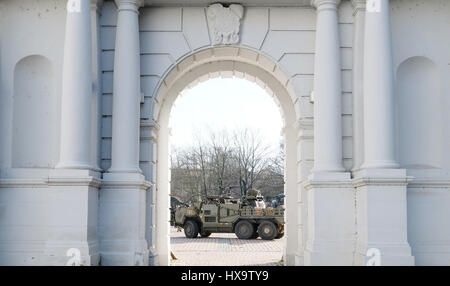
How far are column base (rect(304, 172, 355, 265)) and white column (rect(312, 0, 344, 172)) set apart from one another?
281 millimetres

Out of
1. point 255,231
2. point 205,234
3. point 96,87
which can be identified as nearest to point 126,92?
point 96,87

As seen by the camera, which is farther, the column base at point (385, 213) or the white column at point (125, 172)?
the white column at point (125, 172)

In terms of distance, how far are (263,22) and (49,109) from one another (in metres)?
4.95

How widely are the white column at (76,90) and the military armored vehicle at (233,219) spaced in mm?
17414

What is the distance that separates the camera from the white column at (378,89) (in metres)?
12.3

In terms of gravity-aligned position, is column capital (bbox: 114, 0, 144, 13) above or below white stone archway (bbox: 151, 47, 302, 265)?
above

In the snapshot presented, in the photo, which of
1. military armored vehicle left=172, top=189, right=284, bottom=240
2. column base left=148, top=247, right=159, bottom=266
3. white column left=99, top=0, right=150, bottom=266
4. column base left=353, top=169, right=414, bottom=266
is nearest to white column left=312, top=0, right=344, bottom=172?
column base left=353, top=169, right=414, bottom=266

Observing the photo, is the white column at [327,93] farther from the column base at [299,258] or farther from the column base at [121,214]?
the column base at [121,214]

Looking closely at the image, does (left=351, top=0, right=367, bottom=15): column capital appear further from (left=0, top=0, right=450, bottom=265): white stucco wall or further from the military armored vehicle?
the military armored vehicle

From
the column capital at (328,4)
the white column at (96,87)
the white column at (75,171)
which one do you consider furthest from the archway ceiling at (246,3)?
the white column at (75,171)

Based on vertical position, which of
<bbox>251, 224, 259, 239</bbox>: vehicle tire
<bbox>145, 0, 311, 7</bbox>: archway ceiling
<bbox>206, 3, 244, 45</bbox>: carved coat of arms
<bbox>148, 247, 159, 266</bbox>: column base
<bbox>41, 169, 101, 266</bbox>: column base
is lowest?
<bbox>251, 224, 259, 239</bbox>: vehicle tire

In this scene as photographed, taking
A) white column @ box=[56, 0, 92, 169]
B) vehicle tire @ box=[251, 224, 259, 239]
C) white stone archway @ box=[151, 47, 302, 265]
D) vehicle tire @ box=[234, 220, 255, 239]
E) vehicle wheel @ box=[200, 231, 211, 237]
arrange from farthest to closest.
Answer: vehicle wheel @ box=[200, 231, 211, 237] < vehicle tire @ box=[251, 224, 259, 239] < vehicle tire @ box=[234, 220, 255, 239] < white stone archway @ box=[151, 47, 302, 265] < white column @ box=[56, 0, 92, 169]

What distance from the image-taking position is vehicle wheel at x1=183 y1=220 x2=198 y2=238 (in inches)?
1204

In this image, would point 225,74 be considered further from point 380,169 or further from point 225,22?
point 380,169
